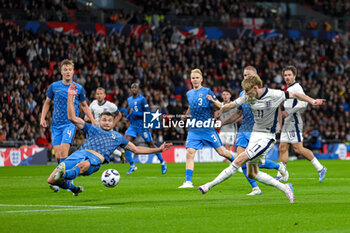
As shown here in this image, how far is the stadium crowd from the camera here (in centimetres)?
2797

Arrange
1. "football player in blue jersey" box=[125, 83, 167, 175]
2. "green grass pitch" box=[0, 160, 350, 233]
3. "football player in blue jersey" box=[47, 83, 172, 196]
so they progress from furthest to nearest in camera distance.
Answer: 1. "football player in blue jersey" box=[125, 83, 167, 175]
2. "football player in blue jersey" box=[47, 83, 172, 196]
3. "green grass pitch" box=[0, 160, 350, 233]

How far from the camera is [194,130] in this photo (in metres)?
13.5

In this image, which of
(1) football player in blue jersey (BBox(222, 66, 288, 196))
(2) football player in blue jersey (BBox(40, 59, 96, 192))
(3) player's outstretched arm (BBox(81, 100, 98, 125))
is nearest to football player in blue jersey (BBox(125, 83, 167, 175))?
(2) football player in blue jersey (BBox(40, 59, 96, 192))

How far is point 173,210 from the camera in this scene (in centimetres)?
889

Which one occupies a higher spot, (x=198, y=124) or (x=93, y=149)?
(x=198, y=124)

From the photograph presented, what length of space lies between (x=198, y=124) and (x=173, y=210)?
193 inches

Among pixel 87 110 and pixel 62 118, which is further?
pixel 62 118

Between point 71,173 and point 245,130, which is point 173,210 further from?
point 245,130

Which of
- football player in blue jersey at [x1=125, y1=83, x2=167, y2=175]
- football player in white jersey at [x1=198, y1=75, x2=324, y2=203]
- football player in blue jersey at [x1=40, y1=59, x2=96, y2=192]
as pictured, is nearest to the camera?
football player in white jersey at [x1=198, y1=75, x2=324, y2=203]

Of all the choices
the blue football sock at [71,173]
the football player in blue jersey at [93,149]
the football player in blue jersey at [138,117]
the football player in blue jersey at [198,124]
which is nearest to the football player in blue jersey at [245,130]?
the football player in blue jersey at [198,124]

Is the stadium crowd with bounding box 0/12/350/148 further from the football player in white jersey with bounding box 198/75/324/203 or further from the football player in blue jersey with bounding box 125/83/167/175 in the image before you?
the football player in white jersey with bounding box 198/75/324/203

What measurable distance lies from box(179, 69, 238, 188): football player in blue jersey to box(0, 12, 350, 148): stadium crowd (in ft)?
45.3

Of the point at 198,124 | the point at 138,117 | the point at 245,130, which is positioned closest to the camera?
the point at 245,130

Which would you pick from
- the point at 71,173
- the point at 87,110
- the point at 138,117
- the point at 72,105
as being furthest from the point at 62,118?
the point at 138,117
